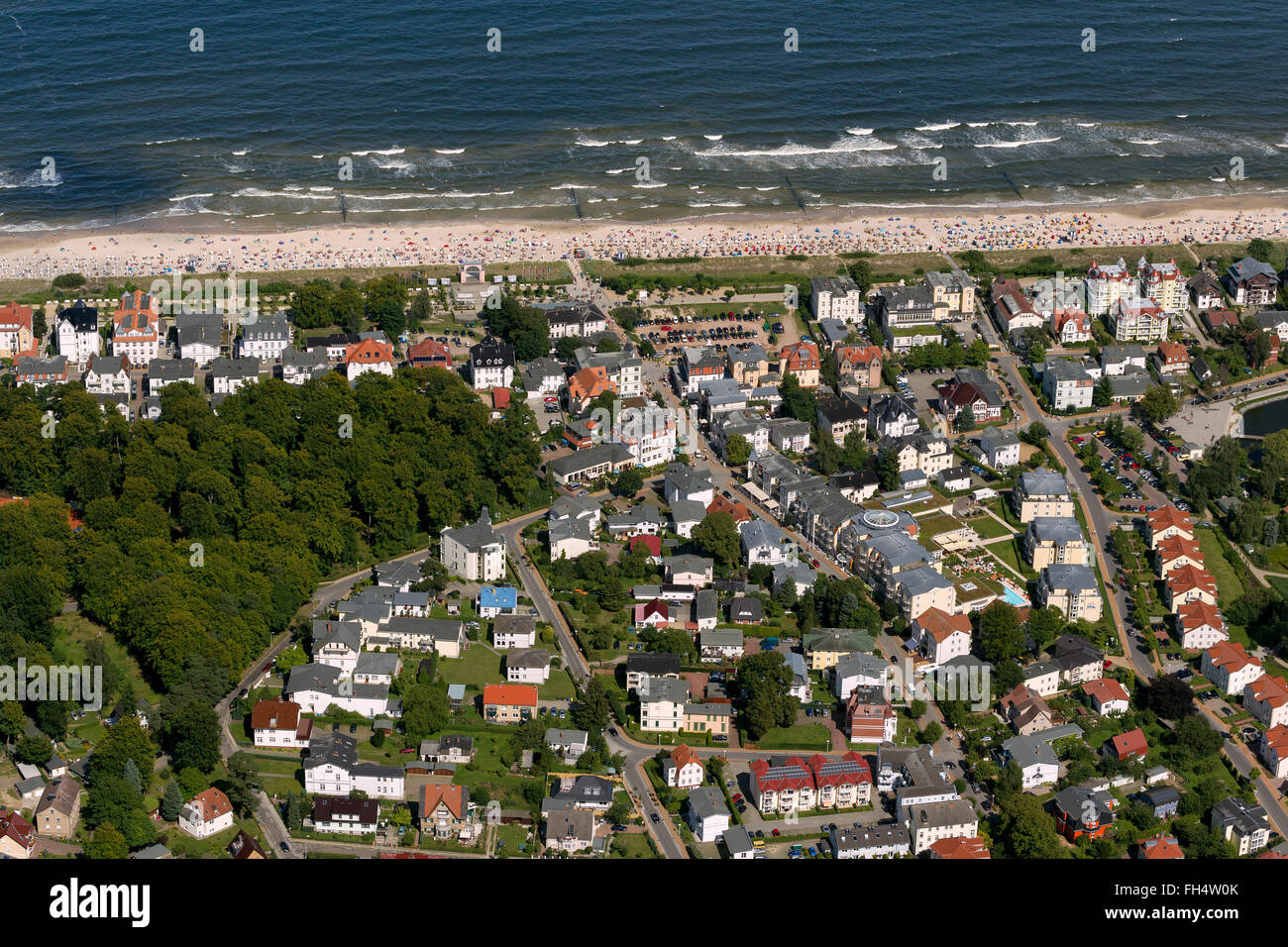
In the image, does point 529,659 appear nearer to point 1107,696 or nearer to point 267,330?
point 1107,696

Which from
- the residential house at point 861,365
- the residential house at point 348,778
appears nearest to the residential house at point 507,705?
the residential house at point 348,778

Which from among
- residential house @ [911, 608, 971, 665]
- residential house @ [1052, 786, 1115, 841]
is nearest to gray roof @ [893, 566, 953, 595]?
residential house @ [911, 608, 971, 665]

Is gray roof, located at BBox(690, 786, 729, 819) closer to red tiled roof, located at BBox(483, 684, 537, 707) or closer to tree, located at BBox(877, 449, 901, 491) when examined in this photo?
red tiled roof, located at BBox(483, 684, 537, 707)

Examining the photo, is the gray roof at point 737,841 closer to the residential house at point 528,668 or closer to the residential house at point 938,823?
the residential house at point 938,823

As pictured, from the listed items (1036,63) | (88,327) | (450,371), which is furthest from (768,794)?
(1036,63)

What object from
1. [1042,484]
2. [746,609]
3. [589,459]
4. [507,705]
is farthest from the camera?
[589,459]

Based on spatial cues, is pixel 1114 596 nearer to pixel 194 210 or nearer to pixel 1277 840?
pixel 1277 840

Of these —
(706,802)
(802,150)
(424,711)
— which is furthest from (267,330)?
(706,802)
